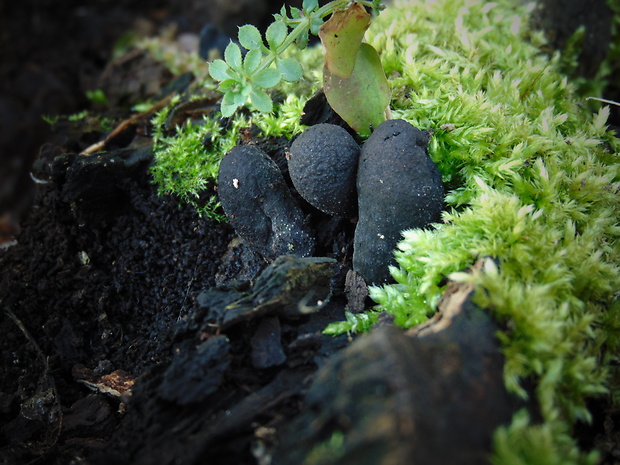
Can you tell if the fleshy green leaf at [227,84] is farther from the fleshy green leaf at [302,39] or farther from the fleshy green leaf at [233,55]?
the fleshy green leaf at [302,39]

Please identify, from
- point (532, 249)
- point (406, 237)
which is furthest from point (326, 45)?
point (532, 249)

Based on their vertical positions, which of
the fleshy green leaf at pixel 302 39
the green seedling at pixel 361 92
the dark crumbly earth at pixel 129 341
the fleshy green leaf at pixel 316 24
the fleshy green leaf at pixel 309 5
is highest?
the fleshy green leaf at pixel 309 5

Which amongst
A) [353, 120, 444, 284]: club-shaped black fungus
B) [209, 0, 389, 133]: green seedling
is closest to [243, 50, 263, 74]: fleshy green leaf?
[209, 0, 389, 133]: green seedling

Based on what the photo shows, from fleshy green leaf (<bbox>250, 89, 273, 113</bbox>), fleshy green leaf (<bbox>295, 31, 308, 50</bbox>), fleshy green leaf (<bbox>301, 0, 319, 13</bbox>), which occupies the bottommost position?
fleshy green leaf (<bbox>250, 89, 273, 113</bbox>)

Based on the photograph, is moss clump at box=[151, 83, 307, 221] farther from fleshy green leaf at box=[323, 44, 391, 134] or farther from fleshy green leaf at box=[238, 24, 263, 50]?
fleshy green leaf at box=[238, 24, 263, 50]

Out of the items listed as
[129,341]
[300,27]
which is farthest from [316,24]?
[129,341]

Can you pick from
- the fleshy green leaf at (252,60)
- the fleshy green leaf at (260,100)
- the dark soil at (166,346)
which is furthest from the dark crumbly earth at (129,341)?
the fleshy green leaf at (252,60)

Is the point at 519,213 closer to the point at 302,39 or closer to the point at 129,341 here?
the point at 302,39
